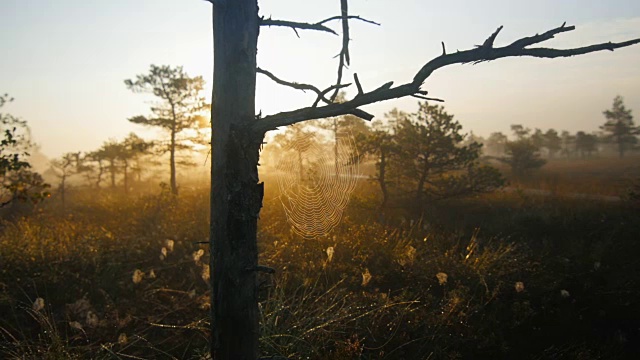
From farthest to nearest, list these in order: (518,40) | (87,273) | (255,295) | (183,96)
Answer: (183,96), (87,273), (255,295), (518,40)

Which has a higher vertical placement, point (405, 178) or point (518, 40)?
point (518, 40)

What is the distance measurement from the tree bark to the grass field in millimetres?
1638

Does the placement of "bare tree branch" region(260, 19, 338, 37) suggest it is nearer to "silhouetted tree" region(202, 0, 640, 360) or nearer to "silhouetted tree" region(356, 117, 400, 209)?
"silhouetted tree" region(202, 0, 640, 360)

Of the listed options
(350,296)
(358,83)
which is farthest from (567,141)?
(358,83)

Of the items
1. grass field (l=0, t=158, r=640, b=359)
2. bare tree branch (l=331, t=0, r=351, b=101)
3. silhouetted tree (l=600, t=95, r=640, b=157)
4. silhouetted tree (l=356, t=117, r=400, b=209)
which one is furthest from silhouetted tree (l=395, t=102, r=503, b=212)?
silhouetted tree (l=600, t=95, r=640, b=157)

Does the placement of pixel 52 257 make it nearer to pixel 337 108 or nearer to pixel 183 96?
pixel 337 108

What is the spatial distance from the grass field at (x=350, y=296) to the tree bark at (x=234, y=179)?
1638 mm

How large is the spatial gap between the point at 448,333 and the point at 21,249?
806 centimetres

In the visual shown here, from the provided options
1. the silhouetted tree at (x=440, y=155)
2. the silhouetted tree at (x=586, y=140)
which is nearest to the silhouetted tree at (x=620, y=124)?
the silhouetted tree at (x=586, y=140)

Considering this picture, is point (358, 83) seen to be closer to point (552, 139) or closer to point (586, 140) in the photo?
point (586, 140)

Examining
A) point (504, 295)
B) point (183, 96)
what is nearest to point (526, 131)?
point (183, 96)

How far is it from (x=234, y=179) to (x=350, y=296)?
4220 millimetres

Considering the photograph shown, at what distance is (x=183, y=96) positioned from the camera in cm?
2186

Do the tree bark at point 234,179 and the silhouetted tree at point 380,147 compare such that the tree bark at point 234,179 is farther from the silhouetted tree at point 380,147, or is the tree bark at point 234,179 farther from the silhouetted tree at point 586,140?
the silhouetted tree at point 586,140
